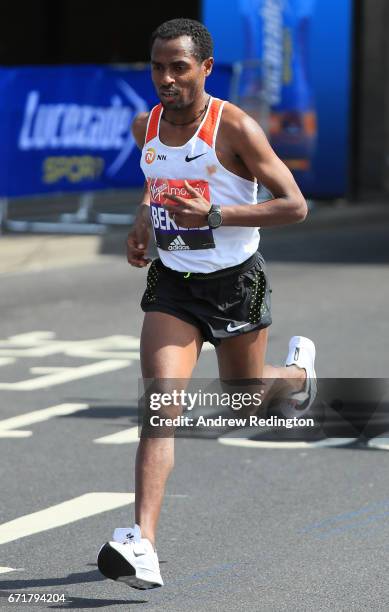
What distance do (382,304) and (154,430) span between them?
7911 millimetres

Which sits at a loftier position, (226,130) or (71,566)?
(226,130)

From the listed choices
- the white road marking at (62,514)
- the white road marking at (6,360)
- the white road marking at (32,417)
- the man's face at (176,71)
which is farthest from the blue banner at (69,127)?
the man's face at (176,71)

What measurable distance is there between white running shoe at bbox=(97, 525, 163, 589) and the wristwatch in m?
1.09

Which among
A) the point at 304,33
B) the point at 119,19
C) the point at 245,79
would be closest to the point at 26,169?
the point at 245,79

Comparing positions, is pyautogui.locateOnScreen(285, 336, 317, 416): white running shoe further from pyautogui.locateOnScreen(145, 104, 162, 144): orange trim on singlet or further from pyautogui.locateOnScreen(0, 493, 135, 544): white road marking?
pyautogui.locateOnScreen(145, 104, 162, 144): orange trim on singlet

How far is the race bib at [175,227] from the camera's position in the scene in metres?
5.54

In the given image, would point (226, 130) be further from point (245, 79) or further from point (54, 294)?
point (245, 79)

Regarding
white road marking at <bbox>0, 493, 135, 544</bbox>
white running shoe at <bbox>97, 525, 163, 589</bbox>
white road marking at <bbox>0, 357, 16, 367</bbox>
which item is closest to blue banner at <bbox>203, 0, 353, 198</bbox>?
white road marking at <bbox>0, 357, 16, 367</bbox>

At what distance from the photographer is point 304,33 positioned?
875 inches

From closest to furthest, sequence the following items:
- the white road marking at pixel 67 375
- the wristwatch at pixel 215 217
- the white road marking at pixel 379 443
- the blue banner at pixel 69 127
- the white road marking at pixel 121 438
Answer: the wristwatch at pixel 215 217
the white road marking at pixel 379 443
the white road marking at pixel 121 438
the white road marking at pixel 67 375
the blue banner at pixel 69 127

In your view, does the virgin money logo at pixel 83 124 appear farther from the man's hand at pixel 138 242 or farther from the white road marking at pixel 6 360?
the man's hand at pixel 138 242

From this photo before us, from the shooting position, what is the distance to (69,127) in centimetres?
1736

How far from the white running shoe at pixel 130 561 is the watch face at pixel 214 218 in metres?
1.09

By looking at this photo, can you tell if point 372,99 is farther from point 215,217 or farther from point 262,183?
point 215,217
